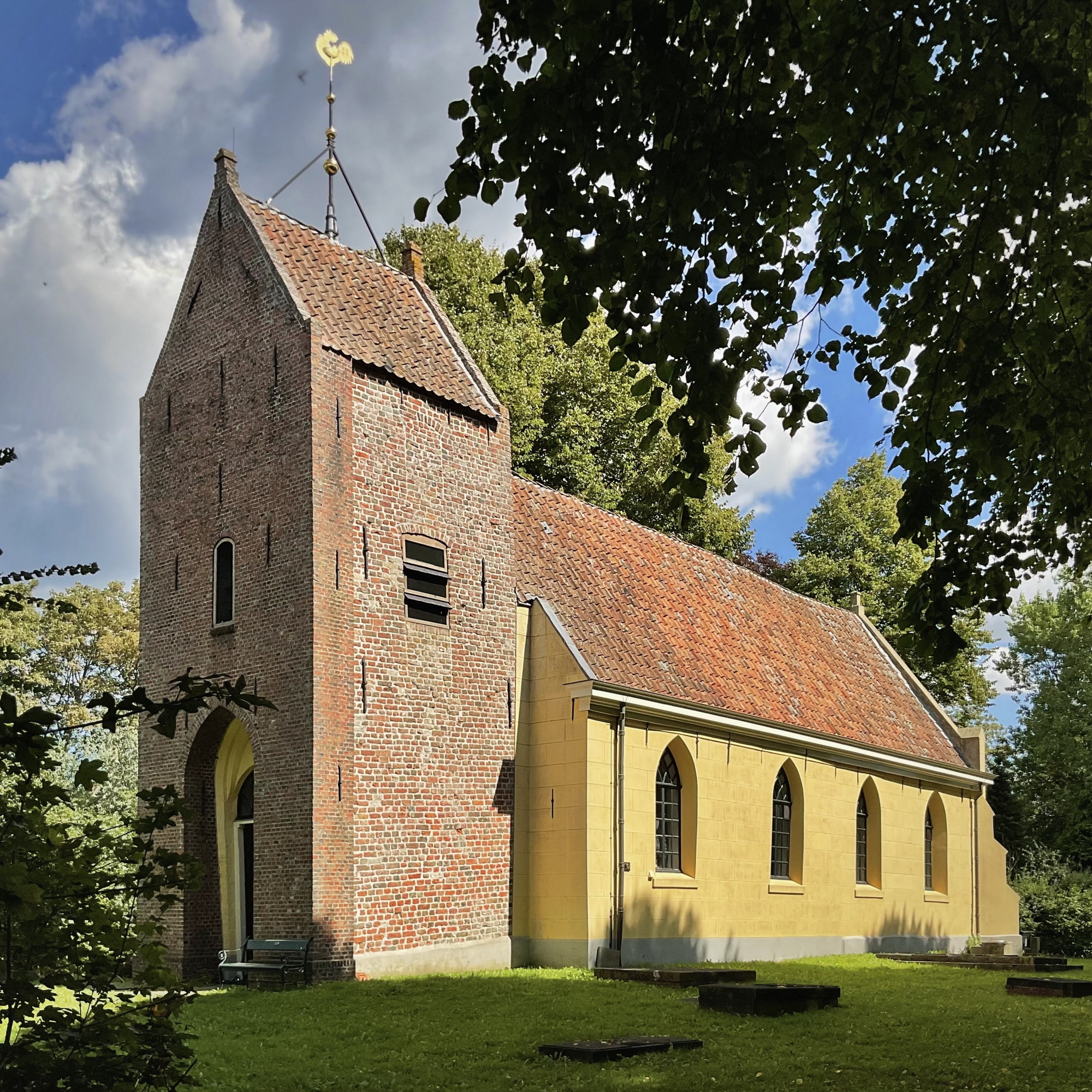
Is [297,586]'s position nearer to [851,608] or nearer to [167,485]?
[167,485]

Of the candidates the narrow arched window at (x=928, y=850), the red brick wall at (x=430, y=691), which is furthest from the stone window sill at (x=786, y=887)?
the narrow arched window at (x=928, y=850)

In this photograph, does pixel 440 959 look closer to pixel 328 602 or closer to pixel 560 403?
pixel 328 602

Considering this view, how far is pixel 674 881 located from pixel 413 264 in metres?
12.0

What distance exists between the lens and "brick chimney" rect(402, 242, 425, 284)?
22.7 meters

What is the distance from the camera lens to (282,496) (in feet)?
59.4

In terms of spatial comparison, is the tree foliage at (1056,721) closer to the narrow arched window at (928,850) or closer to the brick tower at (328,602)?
the narrow arched window at (928,850)

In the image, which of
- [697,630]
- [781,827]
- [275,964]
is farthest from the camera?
[697,630]

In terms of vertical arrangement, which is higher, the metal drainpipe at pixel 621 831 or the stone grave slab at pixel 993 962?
the metal drainpipe at pixel 621 831

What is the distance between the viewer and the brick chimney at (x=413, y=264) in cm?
2273

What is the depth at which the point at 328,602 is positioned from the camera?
17438 mm

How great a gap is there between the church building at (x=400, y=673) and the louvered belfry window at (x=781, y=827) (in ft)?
0.90

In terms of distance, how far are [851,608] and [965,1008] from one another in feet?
69.4

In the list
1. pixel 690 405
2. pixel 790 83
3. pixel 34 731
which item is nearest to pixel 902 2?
pixel 790 83

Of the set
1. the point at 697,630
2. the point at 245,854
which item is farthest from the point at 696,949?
the point at 245,854
